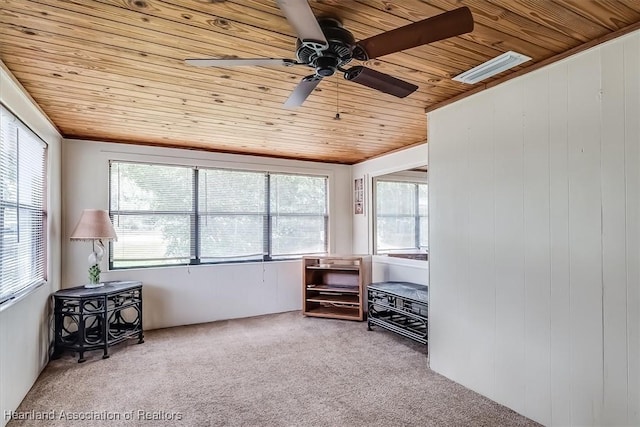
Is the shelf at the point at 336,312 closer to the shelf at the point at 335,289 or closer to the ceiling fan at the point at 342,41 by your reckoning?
the shelf at the point at 335,289

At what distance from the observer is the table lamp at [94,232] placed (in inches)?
143

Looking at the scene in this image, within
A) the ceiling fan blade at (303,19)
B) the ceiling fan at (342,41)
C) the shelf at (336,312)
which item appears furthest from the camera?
the shelf at (336,312)

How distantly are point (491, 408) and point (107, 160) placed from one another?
450cm

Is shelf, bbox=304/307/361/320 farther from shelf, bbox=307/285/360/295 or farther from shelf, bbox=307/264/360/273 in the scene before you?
shelf, bbox=307/264/360/273

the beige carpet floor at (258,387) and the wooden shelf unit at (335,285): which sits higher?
the wooden shelf unit at (335,285)

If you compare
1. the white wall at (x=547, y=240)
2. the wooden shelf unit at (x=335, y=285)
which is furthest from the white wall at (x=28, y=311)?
the white wall at (x=547, y=240)

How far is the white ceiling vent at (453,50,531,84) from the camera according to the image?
2180mm

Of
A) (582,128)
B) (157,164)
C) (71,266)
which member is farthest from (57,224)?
(582,128)

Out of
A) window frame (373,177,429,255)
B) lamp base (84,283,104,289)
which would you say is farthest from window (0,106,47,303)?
window frame (373,177,429,255)

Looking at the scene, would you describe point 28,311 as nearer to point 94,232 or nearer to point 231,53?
point 94,232

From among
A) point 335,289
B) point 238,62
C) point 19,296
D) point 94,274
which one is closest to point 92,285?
point 94,274

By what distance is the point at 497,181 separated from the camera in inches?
102

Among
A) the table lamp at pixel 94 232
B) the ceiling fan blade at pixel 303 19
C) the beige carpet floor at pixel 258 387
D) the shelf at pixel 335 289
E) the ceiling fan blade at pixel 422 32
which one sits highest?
the ceiling fan blade at pixel 422 32

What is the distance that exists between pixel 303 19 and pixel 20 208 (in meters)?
2.66
